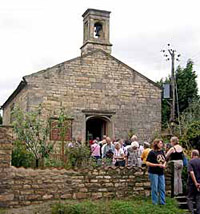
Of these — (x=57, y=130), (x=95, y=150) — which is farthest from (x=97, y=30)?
(x=95, y=150)

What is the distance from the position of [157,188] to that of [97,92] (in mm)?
10925

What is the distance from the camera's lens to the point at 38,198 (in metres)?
11.3

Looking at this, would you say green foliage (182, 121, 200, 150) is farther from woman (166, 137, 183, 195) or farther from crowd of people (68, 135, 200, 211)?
woman (166, 137, 183, 195)

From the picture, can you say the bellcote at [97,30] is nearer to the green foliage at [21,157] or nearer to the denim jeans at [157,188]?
the green foliage at [21,157]

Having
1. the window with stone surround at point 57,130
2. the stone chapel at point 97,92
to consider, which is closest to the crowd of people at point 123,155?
the window with stone surround at point 57,130

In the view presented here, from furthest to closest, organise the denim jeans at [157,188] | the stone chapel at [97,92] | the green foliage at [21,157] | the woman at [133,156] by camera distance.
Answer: the stone chapel at [97,92] < the woman at [133,156] < the green foliage at [21,157] < the denim jeans at [157,188]

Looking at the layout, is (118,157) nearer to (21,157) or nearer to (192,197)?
(21,157)

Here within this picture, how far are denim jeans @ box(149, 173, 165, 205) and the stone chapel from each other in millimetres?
9426

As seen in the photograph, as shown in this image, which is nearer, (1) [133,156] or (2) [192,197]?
(2) [192,197]

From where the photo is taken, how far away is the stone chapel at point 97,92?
20.7 m

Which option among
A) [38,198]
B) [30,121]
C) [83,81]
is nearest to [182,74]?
[83,81]

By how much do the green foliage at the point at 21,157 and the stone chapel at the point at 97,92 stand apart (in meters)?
7.00

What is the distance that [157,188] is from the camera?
1128 cm

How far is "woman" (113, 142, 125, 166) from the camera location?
13.9 meters
